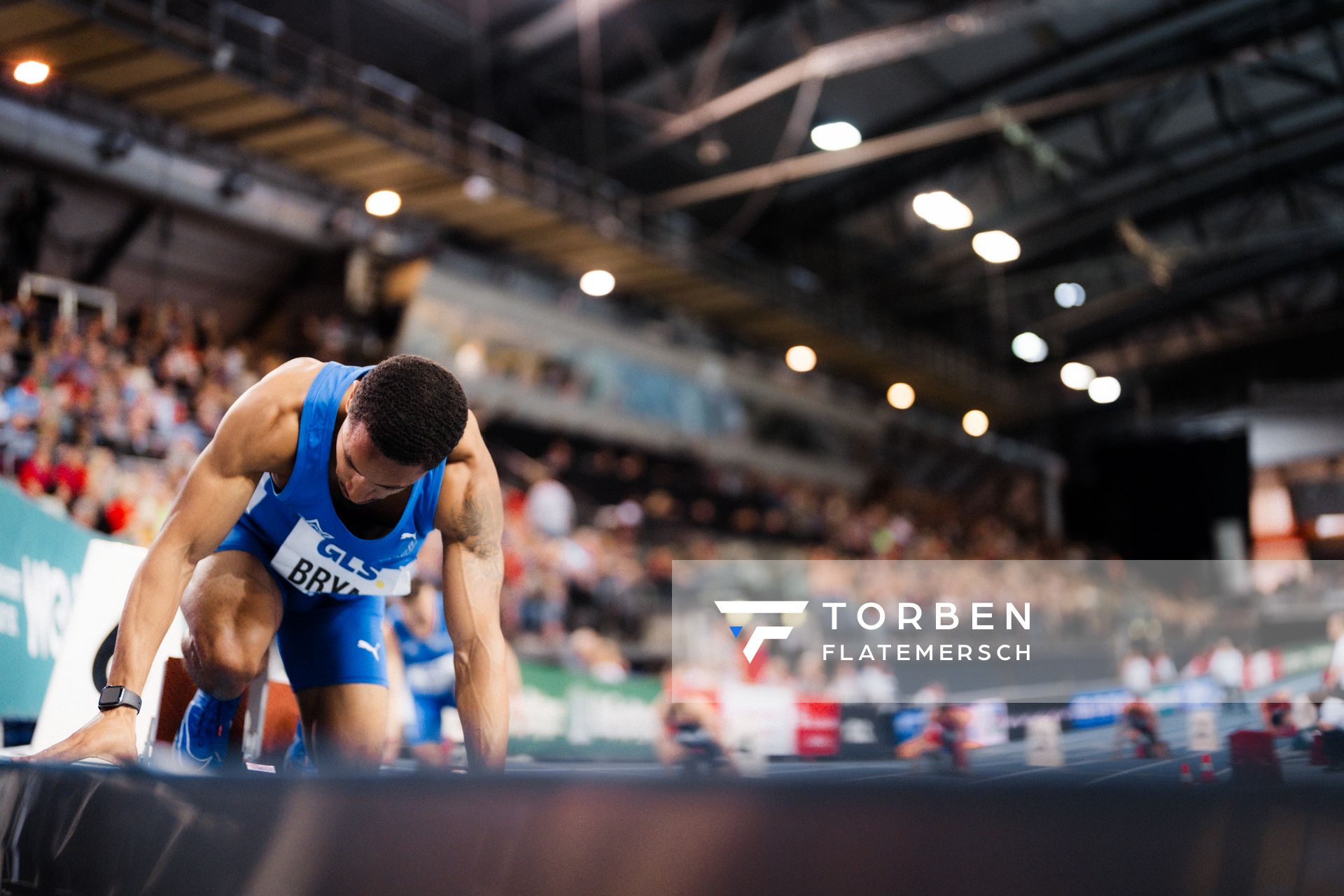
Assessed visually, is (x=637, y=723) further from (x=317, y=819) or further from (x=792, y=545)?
(x=317, y=819)

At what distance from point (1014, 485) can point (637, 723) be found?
55.5 ft

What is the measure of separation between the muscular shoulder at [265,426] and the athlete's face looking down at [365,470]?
0.14 meters

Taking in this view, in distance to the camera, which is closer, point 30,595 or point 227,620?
point 227,620

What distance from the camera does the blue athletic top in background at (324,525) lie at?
2.38m

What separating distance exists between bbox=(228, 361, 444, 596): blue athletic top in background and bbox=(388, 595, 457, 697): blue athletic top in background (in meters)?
2.94

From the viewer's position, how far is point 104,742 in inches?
77.5

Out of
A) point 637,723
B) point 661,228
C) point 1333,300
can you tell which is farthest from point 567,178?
point 1333,300

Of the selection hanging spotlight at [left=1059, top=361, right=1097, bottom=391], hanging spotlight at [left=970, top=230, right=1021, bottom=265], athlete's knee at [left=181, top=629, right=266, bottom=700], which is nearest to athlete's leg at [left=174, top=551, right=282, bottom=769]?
athlete's knee at [left=181, top=629, right=266, bottom=700]

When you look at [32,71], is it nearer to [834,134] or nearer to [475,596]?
[475,596]

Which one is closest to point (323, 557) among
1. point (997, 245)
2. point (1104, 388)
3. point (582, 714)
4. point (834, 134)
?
point (582, 714)

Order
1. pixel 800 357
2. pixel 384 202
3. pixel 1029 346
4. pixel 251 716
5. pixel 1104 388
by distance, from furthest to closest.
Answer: pixel 1104 388
pixel 800 357
pixel 1029 346
pixel 384 202
pixel 251 716

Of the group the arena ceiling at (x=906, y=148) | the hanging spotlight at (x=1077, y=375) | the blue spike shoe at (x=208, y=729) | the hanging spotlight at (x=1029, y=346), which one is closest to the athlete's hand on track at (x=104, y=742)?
the blue spike shoe at (x=208, y=729)

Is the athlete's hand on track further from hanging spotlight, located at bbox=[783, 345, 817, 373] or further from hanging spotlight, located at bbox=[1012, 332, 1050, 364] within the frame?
hanging spotlight, located at bbox=[1012, 332, 1050, 364]

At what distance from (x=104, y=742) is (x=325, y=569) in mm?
709
